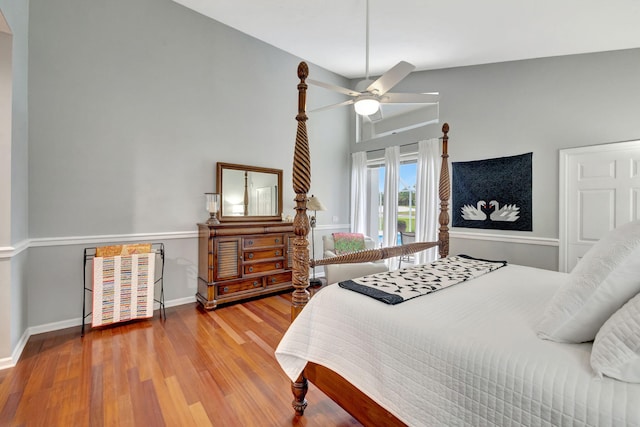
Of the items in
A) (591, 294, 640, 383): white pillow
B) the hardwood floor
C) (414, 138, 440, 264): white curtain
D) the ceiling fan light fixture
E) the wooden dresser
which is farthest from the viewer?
(414, 138, 440, 264): white curtain

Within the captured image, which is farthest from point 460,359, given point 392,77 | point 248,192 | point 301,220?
point 248,192

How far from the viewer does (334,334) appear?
54.2 inches

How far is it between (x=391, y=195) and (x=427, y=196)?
0.63 m

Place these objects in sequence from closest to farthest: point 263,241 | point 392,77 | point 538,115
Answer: point 392,77, point 538,115, point 263,241

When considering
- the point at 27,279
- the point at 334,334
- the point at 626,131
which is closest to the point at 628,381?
the point at 334,334

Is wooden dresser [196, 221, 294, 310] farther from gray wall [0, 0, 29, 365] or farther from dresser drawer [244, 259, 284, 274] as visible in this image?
gray wall [0, 0, 29, 365]

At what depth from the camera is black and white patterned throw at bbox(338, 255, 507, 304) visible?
1.41 meters

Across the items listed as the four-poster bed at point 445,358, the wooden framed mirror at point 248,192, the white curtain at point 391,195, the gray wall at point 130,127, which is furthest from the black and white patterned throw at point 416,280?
the gray wall at point 130,127

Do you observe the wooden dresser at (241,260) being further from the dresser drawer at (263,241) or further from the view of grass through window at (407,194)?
the view of grass through window at (407,194)

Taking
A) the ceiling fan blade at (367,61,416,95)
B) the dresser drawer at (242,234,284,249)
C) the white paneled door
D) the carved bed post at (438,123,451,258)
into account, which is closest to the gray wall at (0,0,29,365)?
the dresser drawer at (242,234,284,249)

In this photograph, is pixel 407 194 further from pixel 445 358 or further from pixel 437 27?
pixel 445 358

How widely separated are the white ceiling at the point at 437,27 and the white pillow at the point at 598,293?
2385 millimetres

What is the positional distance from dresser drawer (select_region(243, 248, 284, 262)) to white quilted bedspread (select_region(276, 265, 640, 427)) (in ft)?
6.95

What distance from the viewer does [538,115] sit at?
10.4ft
